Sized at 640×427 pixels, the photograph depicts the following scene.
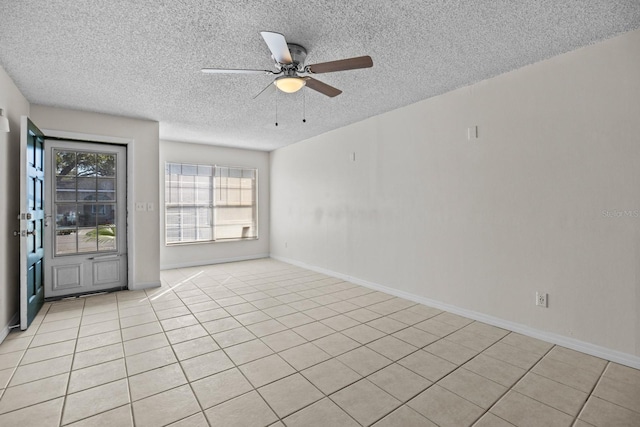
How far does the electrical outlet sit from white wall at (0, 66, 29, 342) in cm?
492

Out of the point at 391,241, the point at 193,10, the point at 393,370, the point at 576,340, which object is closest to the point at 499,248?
the point at 576,340

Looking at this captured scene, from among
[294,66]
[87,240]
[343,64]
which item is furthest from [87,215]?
[343,64]

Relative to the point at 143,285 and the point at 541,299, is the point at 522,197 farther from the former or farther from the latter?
the point at 143,285

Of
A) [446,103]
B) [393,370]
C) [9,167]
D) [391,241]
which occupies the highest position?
[446,103]

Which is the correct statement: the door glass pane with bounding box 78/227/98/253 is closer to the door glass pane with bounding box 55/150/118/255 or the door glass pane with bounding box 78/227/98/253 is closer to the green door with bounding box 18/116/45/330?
the door glass pane with bounding box 55/150/118/255

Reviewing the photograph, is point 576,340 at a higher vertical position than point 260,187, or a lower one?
lower

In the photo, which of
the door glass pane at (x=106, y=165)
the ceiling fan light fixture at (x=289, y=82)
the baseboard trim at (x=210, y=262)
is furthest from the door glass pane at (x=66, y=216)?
the ceiling fan light fixture at (x=289, y=82)

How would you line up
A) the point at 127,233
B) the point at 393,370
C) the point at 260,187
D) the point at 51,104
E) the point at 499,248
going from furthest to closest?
the point at 260,187 < the point at 127,233 < the point at 51,104 < the point at 499,248 < the point at 393,370

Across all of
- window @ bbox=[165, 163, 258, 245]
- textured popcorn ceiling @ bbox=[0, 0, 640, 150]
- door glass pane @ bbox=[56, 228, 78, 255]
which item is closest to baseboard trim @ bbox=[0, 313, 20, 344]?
door glass pane @ bbox=[56, 228, 78, 255]

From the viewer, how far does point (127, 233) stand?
4641 mm

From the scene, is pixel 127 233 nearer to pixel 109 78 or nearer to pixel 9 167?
pixel 9 167

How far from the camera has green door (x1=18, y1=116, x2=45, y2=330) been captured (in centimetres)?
304

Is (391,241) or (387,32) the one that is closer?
(387,32)

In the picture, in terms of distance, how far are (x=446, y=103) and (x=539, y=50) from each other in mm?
1047
